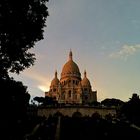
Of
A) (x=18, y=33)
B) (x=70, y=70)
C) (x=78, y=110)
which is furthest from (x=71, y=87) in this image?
(x=18, y=33)

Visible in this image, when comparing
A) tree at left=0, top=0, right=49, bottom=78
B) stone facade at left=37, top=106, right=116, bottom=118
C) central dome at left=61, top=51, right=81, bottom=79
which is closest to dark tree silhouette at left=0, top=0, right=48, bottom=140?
tree at left=0, top=0, right=49, bottom=78

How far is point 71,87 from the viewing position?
118 meters

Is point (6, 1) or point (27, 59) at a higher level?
point (6, 1)

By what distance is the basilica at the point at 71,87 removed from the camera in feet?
379

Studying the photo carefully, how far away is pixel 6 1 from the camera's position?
20.2m

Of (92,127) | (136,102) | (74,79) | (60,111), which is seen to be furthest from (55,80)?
(92,127)

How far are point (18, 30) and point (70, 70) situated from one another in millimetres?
102278

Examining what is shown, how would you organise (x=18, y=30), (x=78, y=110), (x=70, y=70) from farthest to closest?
1. (x=70, y=70)
2. (x=78, y=110)
3. (x=18, y=30)

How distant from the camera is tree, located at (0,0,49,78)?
2048cm

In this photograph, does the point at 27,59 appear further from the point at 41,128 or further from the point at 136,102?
the point at 136,102

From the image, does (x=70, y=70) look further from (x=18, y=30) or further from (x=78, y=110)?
(x=18, y=30)

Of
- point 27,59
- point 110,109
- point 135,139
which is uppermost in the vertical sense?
point 110,109

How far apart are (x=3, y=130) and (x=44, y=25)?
7.45 metres

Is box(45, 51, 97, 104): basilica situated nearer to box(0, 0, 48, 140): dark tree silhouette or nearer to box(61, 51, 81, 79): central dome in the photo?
box(61, 51, 81, 79): central dome
